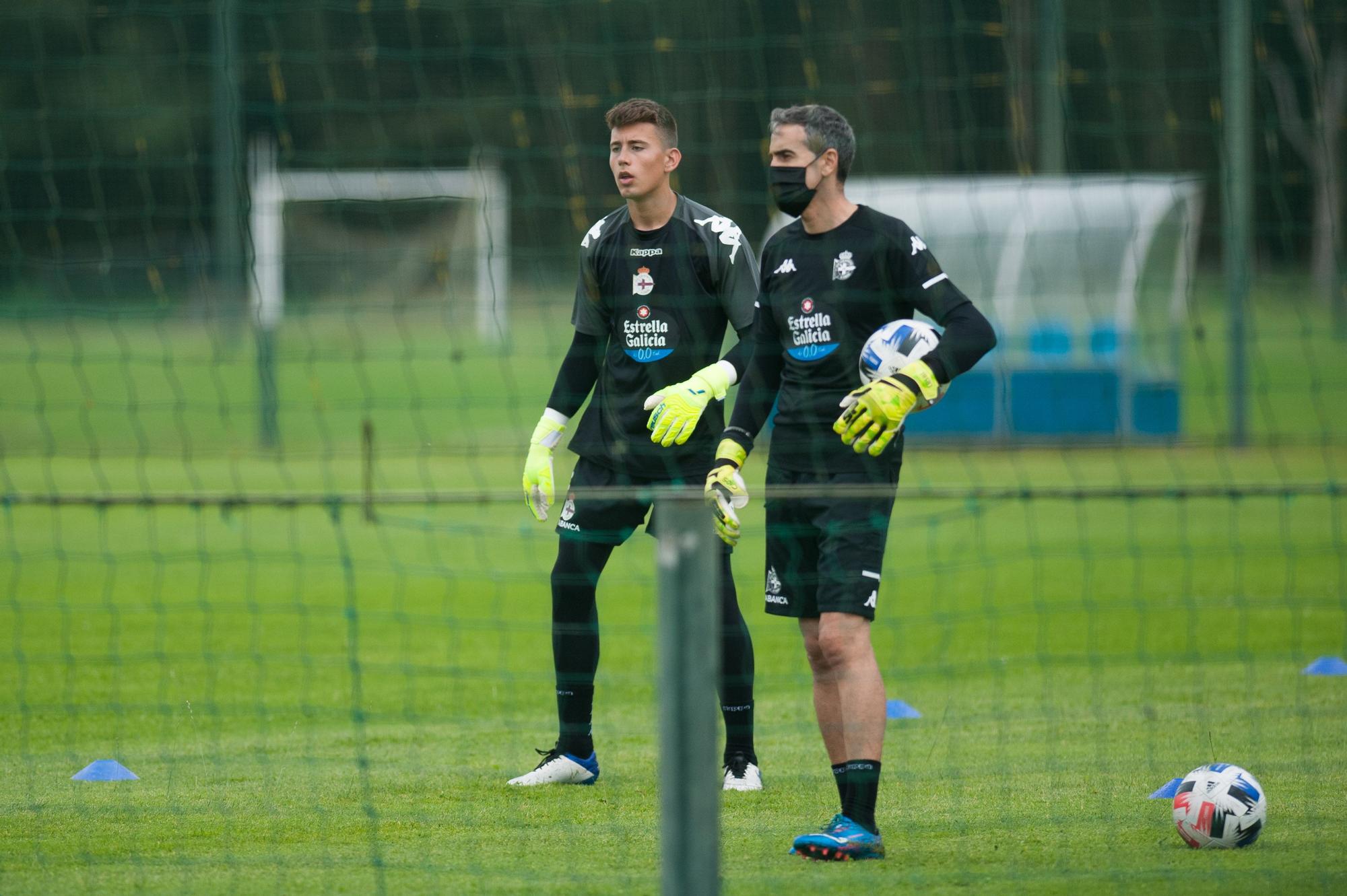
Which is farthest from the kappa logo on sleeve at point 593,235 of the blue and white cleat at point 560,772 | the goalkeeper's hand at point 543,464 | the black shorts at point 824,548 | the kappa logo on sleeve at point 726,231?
the blue and white cleat at point 560,772

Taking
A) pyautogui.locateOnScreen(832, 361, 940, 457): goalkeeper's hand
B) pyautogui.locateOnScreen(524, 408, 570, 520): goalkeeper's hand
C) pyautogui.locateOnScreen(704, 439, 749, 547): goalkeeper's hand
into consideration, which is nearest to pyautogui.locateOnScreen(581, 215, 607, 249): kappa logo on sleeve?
pyautogui.locateOnScreen(524, 408, 570, 520): goalkeeper's hand

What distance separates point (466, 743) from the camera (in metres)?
6.41

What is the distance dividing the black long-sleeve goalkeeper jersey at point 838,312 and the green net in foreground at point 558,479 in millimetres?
608

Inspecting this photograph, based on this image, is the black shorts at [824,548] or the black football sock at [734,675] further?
the black football sock at [734,675]

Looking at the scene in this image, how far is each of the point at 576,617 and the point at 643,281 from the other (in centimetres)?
123

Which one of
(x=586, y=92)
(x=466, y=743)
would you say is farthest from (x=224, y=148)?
(x=466, y=743)

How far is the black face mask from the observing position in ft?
16.1

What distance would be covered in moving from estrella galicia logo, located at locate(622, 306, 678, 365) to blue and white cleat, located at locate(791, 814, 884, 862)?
1.91 meters

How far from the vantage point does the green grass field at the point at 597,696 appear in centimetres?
465

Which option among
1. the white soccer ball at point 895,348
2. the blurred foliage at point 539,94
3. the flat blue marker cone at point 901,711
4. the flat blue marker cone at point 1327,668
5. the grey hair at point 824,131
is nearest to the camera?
the white soccer ball at point 895,348

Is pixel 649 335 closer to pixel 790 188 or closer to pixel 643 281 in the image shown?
pixel 643 281

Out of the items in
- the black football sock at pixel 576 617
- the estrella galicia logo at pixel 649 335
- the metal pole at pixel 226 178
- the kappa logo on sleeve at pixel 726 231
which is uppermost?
the metal pole at pixel 226 178

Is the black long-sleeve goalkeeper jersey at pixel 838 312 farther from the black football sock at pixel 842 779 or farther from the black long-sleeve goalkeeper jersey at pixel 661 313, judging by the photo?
the black football sock at pixel 842 779

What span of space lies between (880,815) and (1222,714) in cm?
222
